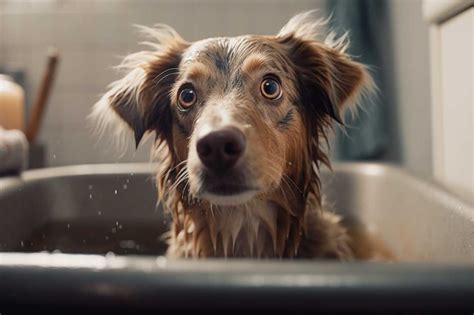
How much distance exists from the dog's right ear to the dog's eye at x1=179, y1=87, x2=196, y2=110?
Answer: 0.06 metres

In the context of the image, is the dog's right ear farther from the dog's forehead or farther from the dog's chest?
the dog's chest

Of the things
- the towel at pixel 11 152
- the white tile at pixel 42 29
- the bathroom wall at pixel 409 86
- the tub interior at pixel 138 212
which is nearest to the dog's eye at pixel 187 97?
the tub interior at pixel 138 212

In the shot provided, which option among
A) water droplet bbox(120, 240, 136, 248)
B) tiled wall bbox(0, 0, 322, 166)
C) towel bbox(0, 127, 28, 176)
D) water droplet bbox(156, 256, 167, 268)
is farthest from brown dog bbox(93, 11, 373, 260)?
tiled wall bbox(0, 0, 322, 166)

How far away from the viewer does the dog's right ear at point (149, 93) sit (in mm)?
1081

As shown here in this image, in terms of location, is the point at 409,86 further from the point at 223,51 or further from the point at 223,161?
the point at 223,161

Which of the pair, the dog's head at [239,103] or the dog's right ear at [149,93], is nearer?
the dog's head at [239,103]

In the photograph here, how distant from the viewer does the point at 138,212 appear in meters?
1.35

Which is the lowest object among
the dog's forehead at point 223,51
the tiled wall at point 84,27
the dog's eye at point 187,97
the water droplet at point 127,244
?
the water droplet at point 127,244

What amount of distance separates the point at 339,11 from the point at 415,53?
1.24 ft

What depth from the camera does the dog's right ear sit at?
1.08 meters

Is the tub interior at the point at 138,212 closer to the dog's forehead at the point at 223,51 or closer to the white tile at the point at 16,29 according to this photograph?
the dog's forehead at the point at 223,51

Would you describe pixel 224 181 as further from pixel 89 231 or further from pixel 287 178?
pixel 89 231

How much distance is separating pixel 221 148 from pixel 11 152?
2.83 feet

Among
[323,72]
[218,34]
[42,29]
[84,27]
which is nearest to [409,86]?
[218,34]
